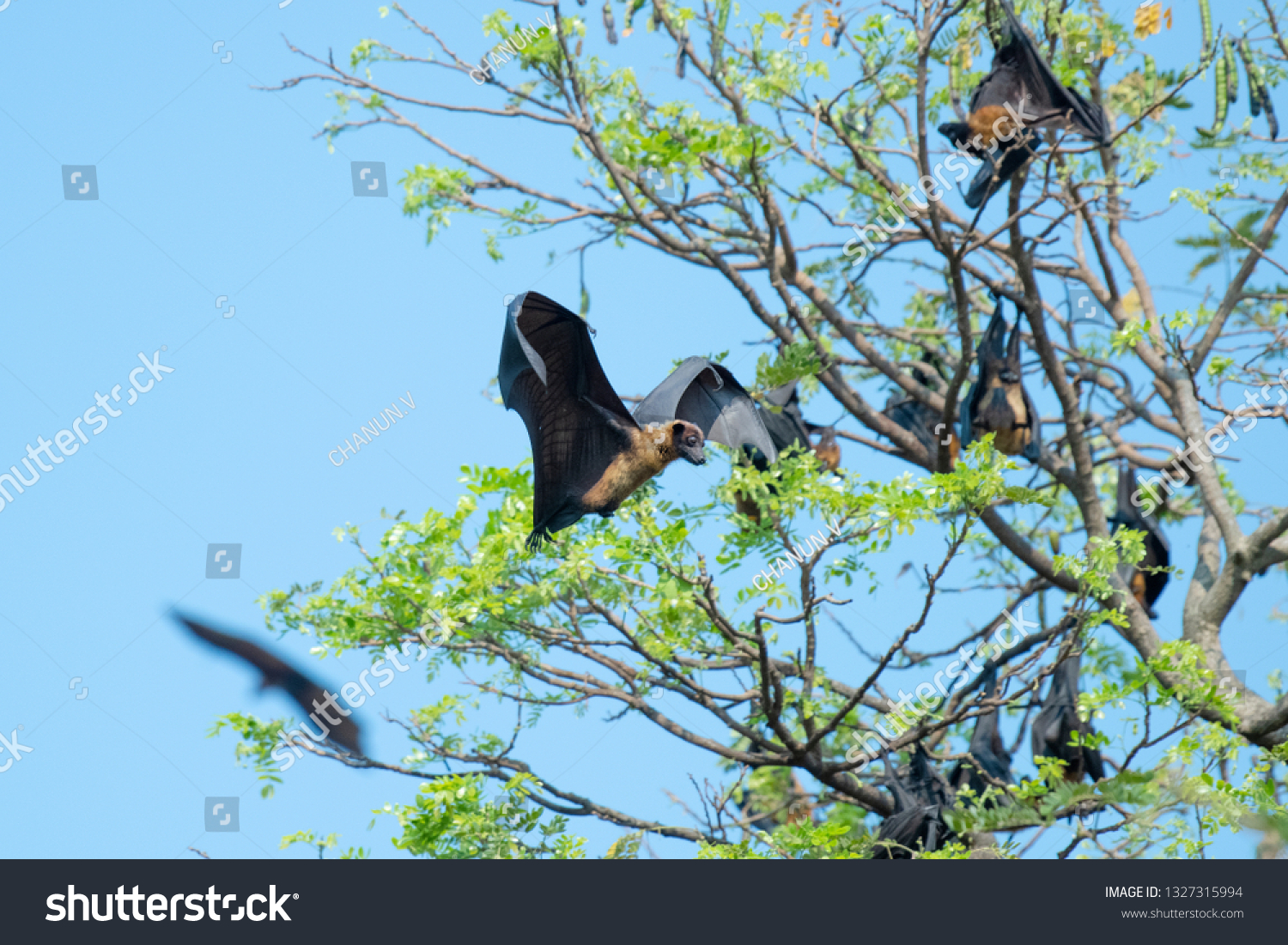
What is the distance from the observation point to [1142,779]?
13.3 feet

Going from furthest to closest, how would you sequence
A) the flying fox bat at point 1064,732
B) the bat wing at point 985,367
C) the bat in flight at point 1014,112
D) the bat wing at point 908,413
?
the bat wing at point 908,413
the bat wing at point 985,367
the flying fox bat at point 1064,732
the bat in flight at point 1014,112

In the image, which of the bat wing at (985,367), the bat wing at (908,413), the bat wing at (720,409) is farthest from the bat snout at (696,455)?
the bat wing at (908,413)

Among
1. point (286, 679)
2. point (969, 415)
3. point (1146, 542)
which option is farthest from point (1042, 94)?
point (286, 679)

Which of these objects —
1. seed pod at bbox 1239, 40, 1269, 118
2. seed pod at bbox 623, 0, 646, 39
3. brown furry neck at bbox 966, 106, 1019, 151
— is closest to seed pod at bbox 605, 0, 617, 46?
seed pod at bbox 623, 0, 646, 39

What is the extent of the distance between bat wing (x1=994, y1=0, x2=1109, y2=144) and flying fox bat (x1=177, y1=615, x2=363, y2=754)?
5.40 metres

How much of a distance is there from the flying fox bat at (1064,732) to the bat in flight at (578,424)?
4.20 m

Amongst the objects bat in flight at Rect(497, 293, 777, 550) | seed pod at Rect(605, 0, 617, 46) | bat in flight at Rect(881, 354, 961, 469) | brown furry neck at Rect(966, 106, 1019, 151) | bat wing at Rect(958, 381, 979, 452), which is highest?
seed pod at Rect(605, 0, 617, 46)

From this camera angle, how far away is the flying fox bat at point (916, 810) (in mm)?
6930

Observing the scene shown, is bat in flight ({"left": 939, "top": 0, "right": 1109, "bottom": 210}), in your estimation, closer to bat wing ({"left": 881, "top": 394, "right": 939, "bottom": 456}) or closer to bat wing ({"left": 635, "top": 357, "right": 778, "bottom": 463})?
bat wing ({"left": 881, "top": 394, "right": 939, "bottom": 456})

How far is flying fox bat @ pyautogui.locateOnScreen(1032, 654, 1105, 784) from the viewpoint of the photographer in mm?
8430

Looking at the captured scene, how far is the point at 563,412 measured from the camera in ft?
18.9

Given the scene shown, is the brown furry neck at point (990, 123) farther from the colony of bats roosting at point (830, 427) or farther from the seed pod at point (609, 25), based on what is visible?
the seed pod at point (609, 25)
